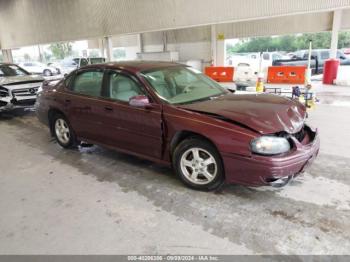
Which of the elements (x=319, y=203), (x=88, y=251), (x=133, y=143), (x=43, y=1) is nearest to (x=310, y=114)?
(x=319, y=203)

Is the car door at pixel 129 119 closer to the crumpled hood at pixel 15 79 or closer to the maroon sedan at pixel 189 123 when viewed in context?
the maroon sedan at pixel 189 123

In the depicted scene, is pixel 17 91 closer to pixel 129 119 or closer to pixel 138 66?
pixel 138 66

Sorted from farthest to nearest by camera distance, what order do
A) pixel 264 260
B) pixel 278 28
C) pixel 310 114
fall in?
pixel 278 28 → pixel 310 114 → pixel 264 260

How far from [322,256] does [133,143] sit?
2301 millimetres

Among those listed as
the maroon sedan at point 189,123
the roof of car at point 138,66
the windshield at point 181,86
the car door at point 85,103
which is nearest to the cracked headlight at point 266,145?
the maroon sedan at point 189,123

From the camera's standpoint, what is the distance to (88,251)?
7.57 ft

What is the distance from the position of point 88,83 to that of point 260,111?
8.05 feet

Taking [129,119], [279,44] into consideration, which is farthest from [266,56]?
[279,44]

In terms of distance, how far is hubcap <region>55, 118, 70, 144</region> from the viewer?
4.69 meters

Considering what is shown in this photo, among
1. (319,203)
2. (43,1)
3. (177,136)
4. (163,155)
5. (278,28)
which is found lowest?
(319,203)

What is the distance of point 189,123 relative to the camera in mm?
3008

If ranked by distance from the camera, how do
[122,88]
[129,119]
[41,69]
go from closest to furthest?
[129,119] → [122,88] → [41,69]

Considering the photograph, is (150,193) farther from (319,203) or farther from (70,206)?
(319,203)

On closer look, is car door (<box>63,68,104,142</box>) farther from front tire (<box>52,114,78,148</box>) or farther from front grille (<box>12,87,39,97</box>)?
front grille (<box>12,87,39,97</box>)
